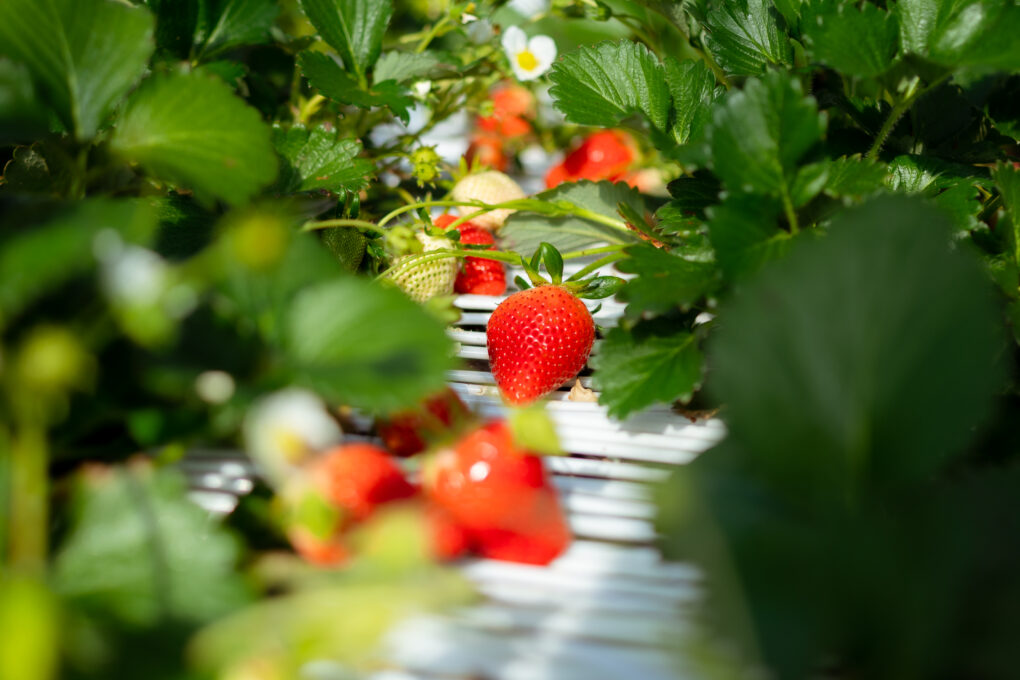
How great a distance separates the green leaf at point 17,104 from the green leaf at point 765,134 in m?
0.40

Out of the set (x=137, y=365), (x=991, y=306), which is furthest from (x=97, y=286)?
(x=991, y=306)

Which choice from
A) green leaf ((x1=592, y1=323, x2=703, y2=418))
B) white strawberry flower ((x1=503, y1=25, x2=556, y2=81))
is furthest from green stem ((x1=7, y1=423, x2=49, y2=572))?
white strawberry flower ((x1=503, y1=25, x2=556, y2=81))

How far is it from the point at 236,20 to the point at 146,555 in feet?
1.58

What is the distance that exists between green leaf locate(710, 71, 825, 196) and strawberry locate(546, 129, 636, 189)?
589 mm

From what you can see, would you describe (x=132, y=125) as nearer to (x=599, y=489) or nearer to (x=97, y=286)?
(x=97, y=286)

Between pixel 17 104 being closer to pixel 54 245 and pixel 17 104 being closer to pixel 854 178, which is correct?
pixel 54 245

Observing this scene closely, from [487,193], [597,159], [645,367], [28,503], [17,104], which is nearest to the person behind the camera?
[28,503]

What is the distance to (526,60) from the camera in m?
0.94

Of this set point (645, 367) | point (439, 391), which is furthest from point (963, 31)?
point (439, 391)

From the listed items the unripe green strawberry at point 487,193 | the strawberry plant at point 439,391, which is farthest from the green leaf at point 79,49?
the unripe green strawberry at point 487,193

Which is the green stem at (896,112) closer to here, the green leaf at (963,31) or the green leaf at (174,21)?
the green leaf at (963,31)

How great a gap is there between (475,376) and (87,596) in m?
0.38

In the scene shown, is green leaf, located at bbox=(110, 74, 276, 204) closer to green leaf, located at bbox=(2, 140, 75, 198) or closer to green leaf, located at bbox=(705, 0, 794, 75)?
green leaf, located at bbox=(2, 140, 75, 198)

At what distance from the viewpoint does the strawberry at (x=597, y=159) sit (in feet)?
3.63
